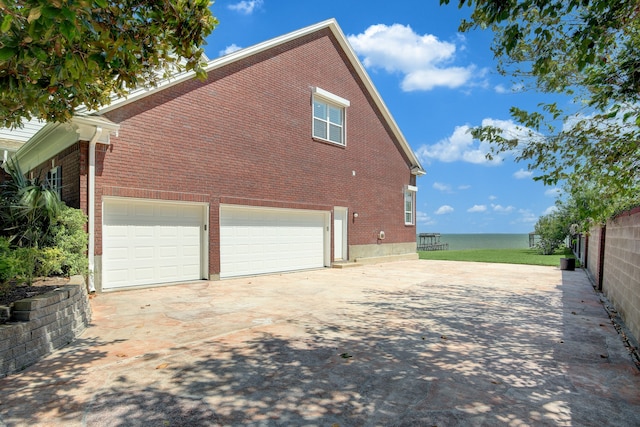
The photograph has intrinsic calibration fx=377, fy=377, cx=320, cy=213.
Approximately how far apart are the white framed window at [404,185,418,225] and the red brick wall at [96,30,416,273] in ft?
7.16

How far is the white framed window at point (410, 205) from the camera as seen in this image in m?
19.8

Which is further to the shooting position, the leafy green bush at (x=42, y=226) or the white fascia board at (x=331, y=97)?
the white fascia board at (x=331, y=97)

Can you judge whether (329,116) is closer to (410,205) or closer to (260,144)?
(260,144)

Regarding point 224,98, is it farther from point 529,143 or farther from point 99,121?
point 529,143

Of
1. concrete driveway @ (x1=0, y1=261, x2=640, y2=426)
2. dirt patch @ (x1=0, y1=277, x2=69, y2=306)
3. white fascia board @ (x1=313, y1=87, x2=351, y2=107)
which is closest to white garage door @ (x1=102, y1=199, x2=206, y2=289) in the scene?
concrete driveway @ (x1=0, y1=261, x2=640, y2=426)

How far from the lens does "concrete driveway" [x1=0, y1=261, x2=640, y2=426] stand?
3229 millimetres

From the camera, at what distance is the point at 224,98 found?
1121 cm

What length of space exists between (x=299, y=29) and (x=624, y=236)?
38.0 ft

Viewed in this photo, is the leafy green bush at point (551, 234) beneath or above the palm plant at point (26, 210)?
beneath

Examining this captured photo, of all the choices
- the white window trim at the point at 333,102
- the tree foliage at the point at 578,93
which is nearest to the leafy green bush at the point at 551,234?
the white window trim at the point at 333,102

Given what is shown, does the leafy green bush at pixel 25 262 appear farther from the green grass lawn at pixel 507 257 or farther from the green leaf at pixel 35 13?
the green grass lawn at pixel 507 257

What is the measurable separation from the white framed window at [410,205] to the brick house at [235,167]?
2.57 m

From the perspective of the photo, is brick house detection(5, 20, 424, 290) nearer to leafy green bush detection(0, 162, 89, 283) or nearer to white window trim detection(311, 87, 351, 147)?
white window trim detection(311, 87, 351, 147)

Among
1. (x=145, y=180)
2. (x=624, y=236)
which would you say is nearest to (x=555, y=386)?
(x=624, y=236)
